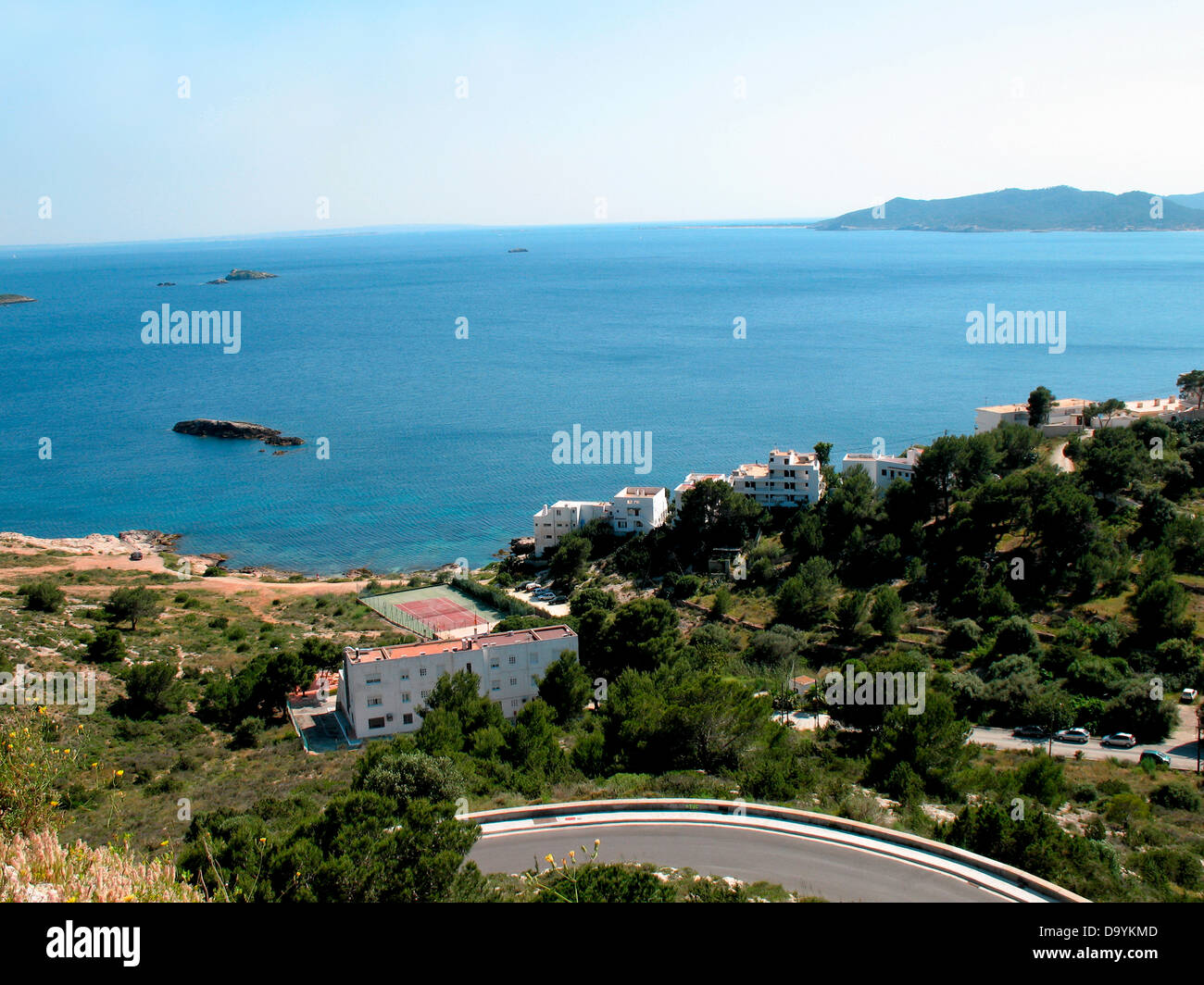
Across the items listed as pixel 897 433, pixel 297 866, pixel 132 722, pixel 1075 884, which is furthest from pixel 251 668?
pixel 897 433

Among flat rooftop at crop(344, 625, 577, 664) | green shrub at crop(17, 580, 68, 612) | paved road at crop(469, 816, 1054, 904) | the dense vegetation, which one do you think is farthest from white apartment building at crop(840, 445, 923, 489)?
green shrub at crop(17, 580, 68, 612)

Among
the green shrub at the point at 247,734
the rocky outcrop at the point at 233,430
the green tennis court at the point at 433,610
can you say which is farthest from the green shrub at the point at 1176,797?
the rocky outcrop at the point at 233,430

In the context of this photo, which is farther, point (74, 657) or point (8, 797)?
point (74, 657)

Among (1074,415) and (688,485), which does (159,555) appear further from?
(1074,415)

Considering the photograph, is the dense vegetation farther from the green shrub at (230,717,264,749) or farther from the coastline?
the coastline

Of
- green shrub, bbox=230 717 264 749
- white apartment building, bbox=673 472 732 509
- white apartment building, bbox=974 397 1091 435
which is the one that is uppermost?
white apartment building, bbox=974 397 1091 435

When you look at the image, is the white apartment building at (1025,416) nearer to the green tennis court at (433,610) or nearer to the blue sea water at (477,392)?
the blue sea water at (477,392)

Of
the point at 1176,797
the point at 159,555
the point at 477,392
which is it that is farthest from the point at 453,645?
the point at 477,392

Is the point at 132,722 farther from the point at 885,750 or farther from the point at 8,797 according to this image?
the point at 885,750
